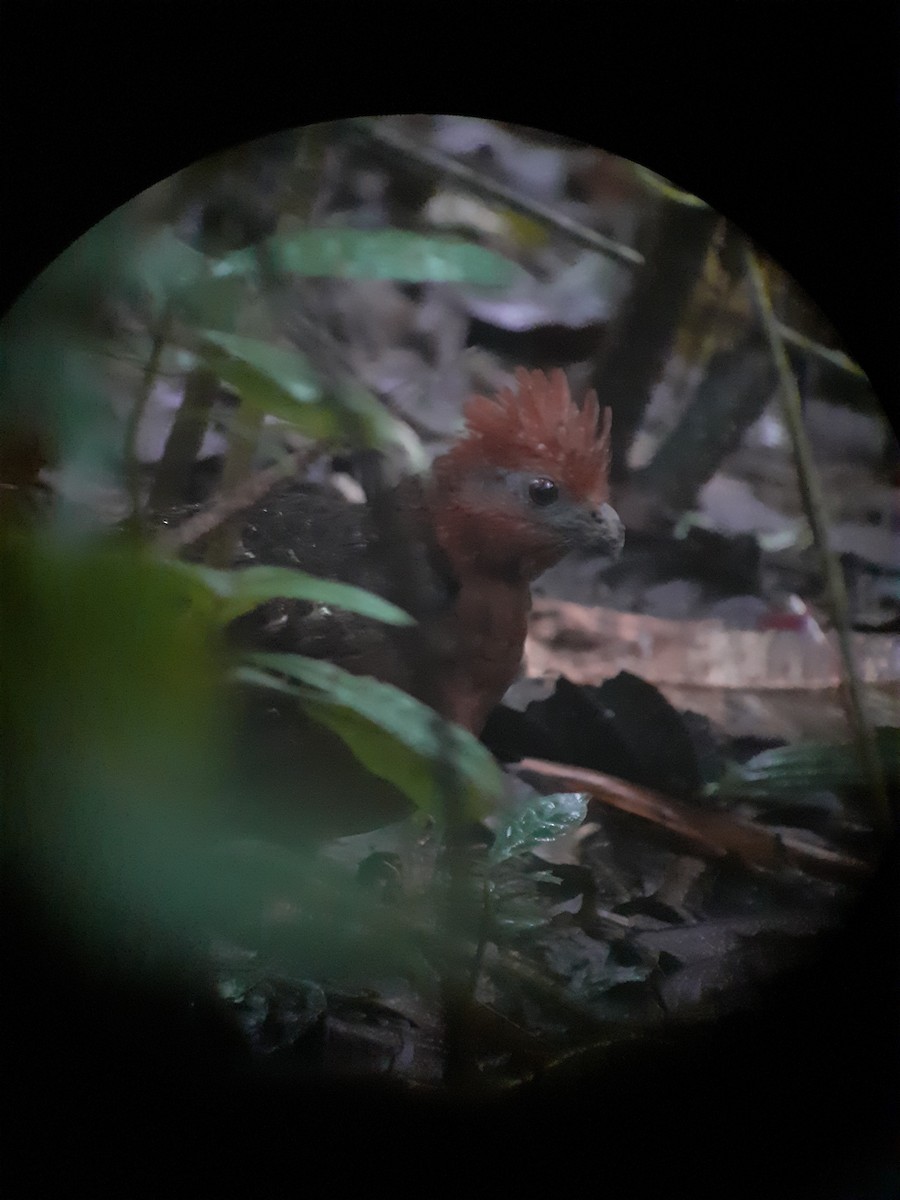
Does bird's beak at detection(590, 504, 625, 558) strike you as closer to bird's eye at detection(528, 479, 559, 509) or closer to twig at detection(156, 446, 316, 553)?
bird's eye at detection(528, 479, 559, 509)

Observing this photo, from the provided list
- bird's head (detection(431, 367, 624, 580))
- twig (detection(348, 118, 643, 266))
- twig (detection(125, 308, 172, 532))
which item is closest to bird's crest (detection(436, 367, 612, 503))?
bird's head (detection(431, 367, 624, 580))

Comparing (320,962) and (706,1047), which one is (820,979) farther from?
(320,962)

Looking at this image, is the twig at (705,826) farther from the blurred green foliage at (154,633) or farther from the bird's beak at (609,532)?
the bird's beak at (609,532)

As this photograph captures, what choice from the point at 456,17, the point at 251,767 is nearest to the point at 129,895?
the point at 251,767

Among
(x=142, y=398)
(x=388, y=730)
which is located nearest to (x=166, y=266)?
(x=142, y=398)

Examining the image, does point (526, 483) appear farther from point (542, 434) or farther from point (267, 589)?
point (267, 589)
